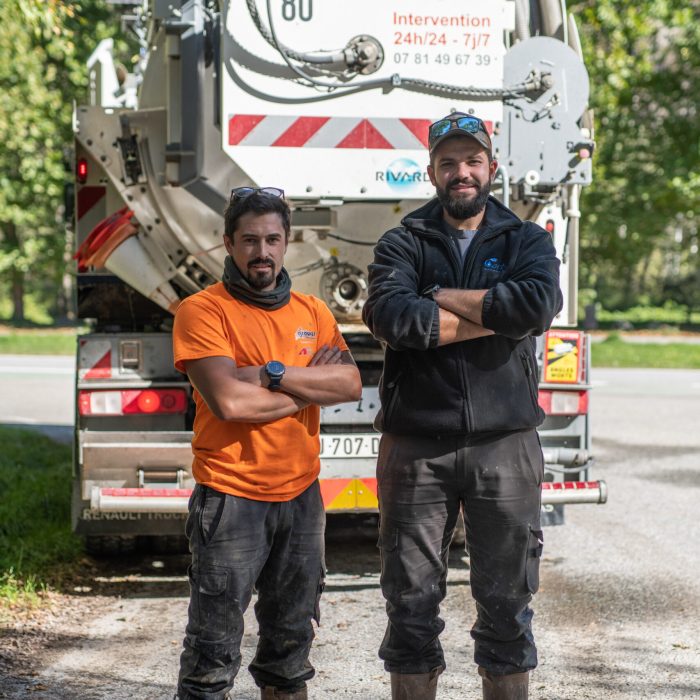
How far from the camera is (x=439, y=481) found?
3.41 m

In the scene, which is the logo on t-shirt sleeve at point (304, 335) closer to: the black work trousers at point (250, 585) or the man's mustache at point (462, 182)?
the black work trousers at point (250, 585)

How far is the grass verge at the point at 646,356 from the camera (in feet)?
61.9

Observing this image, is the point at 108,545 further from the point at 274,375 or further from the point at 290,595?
the point at 274,375

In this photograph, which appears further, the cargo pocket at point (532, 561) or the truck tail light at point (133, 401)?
the truck tail light at point (133, 401)

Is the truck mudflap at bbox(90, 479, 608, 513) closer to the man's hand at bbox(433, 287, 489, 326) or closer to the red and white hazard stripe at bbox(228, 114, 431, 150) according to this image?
the red and white hazard stripe at bbox(228, 114, 431, 150)

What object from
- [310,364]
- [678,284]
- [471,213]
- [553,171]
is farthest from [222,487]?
[678,284]

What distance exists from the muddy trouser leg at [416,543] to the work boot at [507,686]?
0.53 ft

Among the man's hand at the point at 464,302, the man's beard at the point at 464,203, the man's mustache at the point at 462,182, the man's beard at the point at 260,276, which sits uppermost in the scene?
the man's mustache at the point at 462,182

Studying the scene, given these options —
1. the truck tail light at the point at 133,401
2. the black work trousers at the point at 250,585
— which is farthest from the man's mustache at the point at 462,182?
the truck tail light at the point at 133,401

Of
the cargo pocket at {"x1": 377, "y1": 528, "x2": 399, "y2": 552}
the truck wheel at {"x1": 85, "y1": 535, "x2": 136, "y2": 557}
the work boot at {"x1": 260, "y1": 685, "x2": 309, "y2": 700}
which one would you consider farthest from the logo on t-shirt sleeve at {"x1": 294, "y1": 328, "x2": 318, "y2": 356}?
the truck wheel at {"x1": 85, "y1": 535, "x2": 136, "y2": 557}

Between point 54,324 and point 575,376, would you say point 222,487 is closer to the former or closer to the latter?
point 575,376

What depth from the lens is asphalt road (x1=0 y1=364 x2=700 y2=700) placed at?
4.16 meters

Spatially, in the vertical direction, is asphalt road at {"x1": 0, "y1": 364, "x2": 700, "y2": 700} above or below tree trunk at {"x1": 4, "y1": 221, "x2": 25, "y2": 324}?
below

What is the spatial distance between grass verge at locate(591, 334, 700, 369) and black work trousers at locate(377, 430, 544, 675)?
15.7 metres
